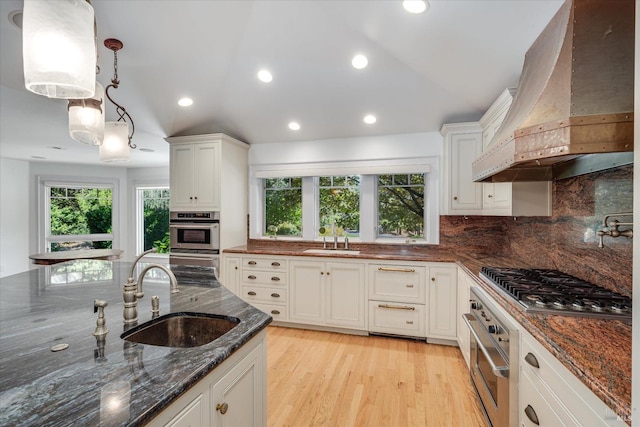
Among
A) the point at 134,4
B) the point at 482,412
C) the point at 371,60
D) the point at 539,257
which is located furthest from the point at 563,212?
the point at 134,4

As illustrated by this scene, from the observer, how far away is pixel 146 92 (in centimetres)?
336

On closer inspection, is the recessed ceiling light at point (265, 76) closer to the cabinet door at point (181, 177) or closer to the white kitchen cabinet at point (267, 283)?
the cabinet door at point (181, 177)

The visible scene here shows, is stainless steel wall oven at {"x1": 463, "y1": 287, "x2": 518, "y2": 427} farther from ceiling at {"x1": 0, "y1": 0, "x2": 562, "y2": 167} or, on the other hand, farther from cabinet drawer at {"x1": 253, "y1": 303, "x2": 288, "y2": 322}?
cabinet drawer at {"x1": 253, "y1": 303, "x2": 288, "y2": 322}

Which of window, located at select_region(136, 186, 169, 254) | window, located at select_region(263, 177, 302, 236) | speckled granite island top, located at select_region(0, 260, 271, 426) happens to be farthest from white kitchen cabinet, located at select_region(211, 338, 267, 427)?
window, located at select_region(136, 186, 169, 254)

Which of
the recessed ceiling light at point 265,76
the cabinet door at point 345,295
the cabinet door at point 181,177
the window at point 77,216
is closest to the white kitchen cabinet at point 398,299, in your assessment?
the cabinet door at point 345,295

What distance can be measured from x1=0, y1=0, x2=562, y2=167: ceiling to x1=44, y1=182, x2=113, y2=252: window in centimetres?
209

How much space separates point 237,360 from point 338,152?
10.5 feet

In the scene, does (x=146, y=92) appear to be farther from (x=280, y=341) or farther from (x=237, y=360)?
(x=237, y=360)

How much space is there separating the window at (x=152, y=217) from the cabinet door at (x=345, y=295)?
435 cm

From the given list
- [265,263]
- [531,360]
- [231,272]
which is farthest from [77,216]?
[531,360]

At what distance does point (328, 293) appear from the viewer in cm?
348

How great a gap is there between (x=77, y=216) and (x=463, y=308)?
23.0ft

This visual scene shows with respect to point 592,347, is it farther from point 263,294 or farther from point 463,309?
point 263,294

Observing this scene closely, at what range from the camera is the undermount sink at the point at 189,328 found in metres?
1.41
